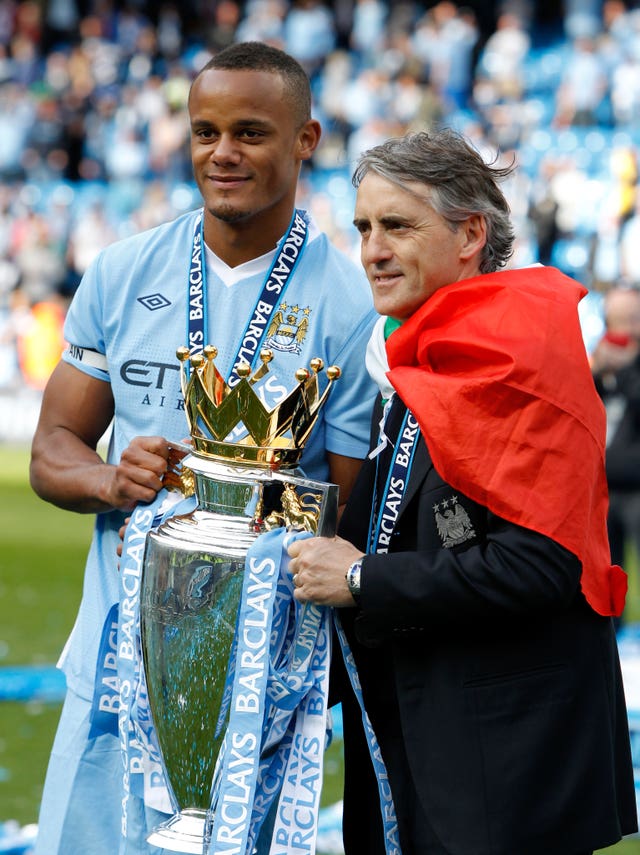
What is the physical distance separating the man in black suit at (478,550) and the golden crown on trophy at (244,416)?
0.17 meters

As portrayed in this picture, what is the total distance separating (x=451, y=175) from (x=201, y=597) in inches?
34.3

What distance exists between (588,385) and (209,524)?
71 cm

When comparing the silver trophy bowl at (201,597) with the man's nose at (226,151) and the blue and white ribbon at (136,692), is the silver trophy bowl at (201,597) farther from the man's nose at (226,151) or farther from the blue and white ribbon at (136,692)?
the man's nose at (226,151)

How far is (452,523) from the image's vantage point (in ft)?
7.73

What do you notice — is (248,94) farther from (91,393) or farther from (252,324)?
(91,393)

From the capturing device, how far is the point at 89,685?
2.81 meters

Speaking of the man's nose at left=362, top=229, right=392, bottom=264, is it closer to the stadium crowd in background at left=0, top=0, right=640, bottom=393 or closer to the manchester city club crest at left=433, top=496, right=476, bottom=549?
the manchester city club crest at left=433, top=496, right=476, bottom=549

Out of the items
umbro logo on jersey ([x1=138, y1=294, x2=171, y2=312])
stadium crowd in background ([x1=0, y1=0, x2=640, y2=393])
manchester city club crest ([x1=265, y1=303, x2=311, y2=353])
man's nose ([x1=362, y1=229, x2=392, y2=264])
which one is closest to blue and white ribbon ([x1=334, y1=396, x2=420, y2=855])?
man's nose ([x1=362, y1=229, x2=392, y2=264])

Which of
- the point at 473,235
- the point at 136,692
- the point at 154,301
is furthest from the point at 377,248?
the point at 136,692

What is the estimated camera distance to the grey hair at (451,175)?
242cm

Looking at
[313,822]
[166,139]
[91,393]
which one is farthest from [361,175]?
[166,139]

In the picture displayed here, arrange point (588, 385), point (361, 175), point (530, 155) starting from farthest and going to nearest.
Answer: point (530, 155), point (361, 175), point (588, 385)

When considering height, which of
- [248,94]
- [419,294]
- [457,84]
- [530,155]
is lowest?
[419,294]

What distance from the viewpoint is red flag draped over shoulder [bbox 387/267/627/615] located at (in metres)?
2.25
